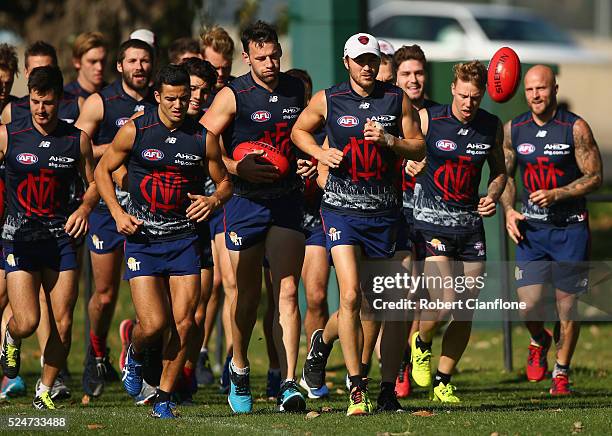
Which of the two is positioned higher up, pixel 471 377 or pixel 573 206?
pixel 573 206

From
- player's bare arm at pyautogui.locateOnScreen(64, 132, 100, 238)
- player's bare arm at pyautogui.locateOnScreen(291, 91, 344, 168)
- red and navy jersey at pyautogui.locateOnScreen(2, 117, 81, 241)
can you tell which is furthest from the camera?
red and navy jersey at pyautogui.locateOnScreen(2, 117, 81, 241)

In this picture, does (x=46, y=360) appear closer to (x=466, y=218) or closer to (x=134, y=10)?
(x=466, y=218)

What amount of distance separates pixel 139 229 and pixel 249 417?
1555mm

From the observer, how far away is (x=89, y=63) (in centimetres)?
1298

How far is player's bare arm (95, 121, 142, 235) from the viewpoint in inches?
397

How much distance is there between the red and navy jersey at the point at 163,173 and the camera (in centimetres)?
1016

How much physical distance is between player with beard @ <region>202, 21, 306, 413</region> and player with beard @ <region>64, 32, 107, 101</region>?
8.22ft

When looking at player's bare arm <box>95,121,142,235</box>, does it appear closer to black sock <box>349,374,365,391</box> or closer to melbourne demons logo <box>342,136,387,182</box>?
melbourne demons logo <box>342,136,387,182</box>

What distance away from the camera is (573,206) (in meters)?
12.1

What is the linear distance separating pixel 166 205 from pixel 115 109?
86.3 inches

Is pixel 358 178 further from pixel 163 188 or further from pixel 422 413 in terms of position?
pixel 422 413

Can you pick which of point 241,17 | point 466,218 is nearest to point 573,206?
point 466,218

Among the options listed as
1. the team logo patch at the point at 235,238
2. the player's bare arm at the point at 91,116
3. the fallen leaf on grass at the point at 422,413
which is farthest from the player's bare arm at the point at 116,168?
the fallen leaf on grass at the point at 422,413

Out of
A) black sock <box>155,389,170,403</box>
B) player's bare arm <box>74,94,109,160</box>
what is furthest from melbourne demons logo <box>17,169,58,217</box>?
black sock <box>155,389,170,403</box>
